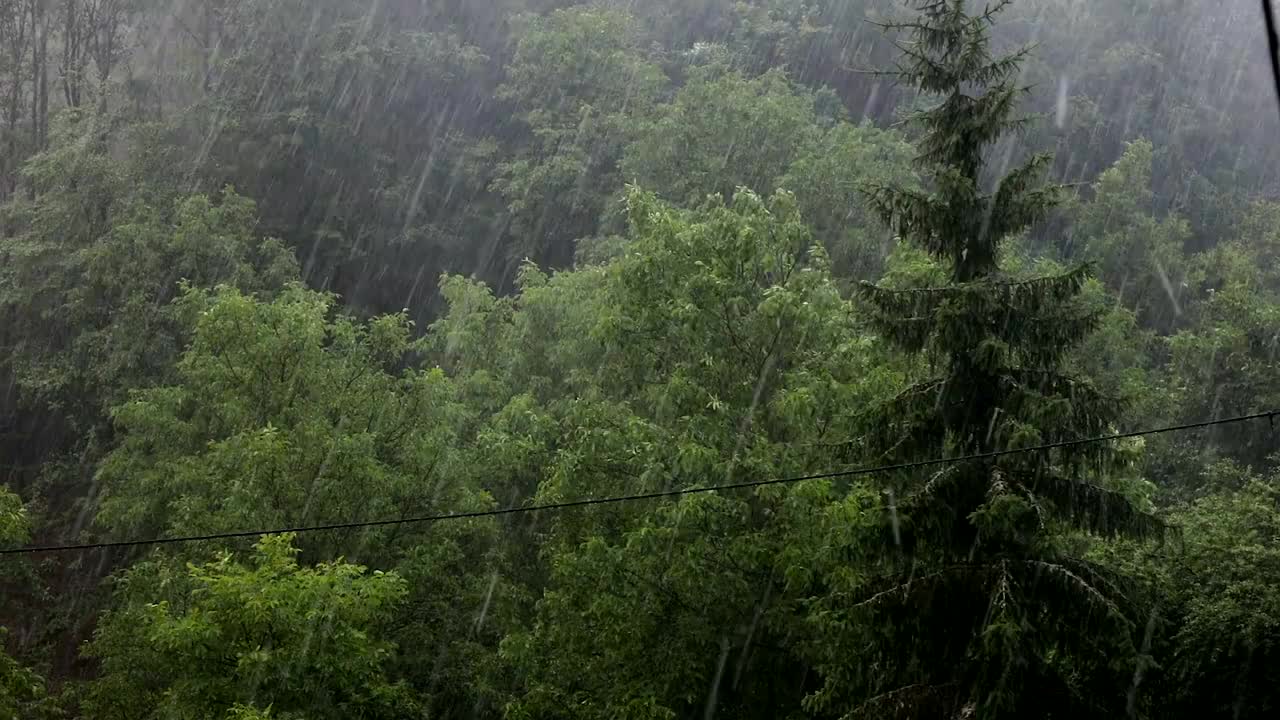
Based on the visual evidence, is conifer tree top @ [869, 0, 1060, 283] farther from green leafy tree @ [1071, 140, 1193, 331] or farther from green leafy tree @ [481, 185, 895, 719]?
green leafy tree @ [1071, 140, 1193, 331]

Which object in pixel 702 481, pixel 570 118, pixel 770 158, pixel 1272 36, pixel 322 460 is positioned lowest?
pixel 322 460

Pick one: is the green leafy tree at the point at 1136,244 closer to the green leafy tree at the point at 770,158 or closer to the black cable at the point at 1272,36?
the green leafy tree at the point at 770,158

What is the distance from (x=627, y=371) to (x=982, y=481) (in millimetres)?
6962

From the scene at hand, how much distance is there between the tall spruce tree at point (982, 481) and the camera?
27.3 ft

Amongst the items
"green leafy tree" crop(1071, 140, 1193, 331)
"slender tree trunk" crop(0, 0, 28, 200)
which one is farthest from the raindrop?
"slender tree trunk" crop(0, 0, 28, 200)

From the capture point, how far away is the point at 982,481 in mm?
8961

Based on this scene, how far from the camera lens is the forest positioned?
9.05 metres

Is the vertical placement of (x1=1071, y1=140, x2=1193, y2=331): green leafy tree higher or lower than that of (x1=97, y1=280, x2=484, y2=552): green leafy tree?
higher

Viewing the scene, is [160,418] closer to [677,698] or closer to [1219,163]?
[677,698]

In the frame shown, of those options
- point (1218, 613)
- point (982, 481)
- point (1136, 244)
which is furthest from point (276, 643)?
point (1136, 244)

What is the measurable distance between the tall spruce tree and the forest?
0.12ft

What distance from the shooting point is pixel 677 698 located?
41.6ft

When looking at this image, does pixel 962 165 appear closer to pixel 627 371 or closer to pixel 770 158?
pixel 627 371

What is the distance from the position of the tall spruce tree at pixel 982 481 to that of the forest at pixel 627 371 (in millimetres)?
38
